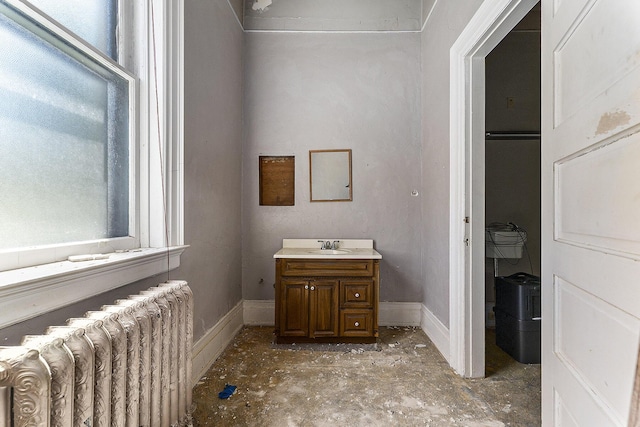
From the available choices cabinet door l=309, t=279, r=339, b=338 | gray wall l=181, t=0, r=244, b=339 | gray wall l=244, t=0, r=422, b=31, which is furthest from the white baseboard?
gray wall l=244, t=0, r=422, b=31

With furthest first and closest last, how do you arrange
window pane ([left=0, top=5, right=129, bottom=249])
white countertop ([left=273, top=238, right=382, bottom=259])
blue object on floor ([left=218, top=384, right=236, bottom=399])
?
white countertop ([left=273, top=238, right=382, bottom=259]) < blue object on floor ([left=218, top=384, right=236, bottom=399]) < window pane ([left=0, top=5, right=129, bottom=249])

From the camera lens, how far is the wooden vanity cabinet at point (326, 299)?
2461mm

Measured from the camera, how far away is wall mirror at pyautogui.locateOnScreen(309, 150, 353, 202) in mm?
2939

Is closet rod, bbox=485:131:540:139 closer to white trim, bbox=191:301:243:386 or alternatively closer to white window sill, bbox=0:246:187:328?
white trim, bbox=191:301:243:386

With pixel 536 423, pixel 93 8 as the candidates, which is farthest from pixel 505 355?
pixel 93 8

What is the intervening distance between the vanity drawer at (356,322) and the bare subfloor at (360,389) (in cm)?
13

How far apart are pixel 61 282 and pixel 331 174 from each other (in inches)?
88.9

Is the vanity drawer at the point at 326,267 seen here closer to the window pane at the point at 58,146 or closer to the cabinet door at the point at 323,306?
the cabinet door at the point at 323,306

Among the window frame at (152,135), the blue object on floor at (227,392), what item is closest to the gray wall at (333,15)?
the window frame at (152,135)

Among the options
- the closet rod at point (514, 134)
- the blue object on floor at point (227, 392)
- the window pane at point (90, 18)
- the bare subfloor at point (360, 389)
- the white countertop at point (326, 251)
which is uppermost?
the window pane at point (90, 18)

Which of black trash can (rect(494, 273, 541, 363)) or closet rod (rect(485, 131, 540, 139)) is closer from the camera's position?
black trash can (rect(494, 273, 541, 363))

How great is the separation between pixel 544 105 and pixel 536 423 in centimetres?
158

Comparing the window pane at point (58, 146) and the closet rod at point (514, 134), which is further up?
the closet rod at point (514, 134)

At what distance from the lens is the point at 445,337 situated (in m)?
2.29
